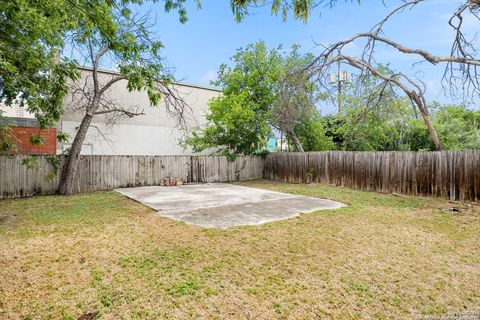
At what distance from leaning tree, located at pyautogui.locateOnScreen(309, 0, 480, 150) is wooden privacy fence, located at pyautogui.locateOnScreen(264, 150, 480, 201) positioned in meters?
1.80

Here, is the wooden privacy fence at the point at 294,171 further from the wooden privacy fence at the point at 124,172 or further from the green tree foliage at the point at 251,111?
the green tree foliage at the point at 251,111

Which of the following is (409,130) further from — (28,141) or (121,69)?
(28,141)

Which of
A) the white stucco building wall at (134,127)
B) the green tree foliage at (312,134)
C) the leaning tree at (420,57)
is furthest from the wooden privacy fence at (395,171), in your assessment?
the white stucco building wall at (134,127)

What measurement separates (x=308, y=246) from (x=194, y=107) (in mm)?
12954

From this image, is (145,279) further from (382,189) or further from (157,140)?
(157,140)

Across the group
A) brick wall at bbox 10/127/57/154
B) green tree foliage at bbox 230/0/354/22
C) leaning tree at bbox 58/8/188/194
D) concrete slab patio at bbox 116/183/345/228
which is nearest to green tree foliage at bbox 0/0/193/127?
leaning tree at bbox 58/8/188/194

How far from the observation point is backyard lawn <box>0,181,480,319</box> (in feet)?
7.67

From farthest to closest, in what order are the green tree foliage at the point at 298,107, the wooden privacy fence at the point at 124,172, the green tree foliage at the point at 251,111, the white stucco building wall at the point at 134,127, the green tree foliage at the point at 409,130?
1. the green tree foliage at the point at 251,111
2. the green tree foliage at the point at 409,130
3. the white stucco building wall at the point at 134,127
4. the green tree foliage at the point at 298,107
5. the wooden privacy fence at the point at 124,172

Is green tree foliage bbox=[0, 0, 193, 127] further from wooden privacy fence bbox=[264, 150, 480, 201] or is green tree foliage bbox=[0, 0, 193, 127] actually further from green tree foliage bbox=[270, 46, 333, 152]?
wooden privacy fence bbox=[264, 150, 480, 201]

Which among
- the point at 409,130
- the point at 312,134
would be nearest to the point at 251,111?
the point at 312,134

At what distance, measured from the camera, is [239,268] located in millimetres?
3129

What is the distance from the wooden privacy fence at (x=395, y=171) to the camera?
7.12 meters

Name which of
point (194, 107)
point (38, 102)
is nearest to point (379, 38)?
point (38, 102)

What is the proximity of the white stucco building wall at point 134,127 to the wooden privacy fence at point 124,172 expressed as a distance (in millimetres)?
2524
